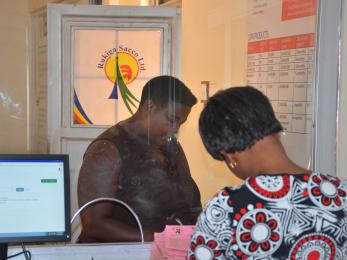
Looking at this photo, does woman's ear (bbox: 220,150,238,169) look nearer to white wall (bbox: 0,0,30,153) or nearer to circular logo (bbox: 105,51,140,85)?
circular logo (bbox: 105,51,140,85)

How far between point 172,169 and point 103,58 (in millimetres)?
692

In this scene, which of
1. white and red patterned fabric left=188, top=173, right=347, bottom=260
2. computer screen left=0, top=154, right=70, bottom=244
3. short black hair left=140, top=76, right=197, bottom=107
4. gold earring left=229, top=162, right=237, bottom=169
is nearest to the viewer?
white and red patterned fabric left=188, top=173, right=347, bottom=260

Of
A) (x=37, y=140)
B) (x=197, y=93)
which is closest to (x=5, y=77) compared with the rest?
(x=37, y=140)

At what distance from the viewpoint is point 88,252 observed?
1686 millimetres

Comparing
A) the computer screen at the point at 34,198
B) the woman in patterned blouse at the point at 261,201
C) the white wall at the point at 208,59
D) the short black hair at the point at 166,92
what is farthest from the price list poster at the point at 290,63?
the computer screen at the point at 34,198

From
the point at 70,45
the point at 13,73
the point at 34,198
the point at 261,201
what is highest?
the point at 70,45

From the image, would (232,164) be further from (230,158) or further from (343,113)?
(343,113)

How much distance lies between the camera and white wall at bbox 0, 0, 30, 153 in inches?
121

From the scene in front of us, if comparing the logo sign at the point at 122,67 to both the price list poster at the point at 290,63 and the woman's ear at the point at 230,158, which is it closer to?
the price list poster at the point at 290,63

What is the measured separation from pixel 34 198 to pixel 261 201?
0.77 meters

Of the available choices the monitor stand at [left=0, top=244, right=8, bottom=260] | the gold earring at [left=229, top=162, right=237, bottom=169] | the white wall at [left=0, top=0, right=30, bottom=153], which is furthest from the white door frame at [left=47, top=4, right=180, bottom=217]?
the gold earring at [left=229, top=162, right=237, bottom=169]

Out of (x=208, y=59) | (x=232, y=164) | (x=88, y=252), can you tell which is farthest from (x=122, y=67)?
(x=232, y=164)

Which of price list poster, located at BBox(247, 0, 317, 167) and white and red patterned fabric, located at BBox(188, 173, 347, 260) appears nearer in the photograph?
white and red patterned fabric, located at BBox(188, 173, 347, 260)

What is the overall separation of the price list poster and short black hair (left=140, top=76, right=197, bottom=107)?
43 centimetres
